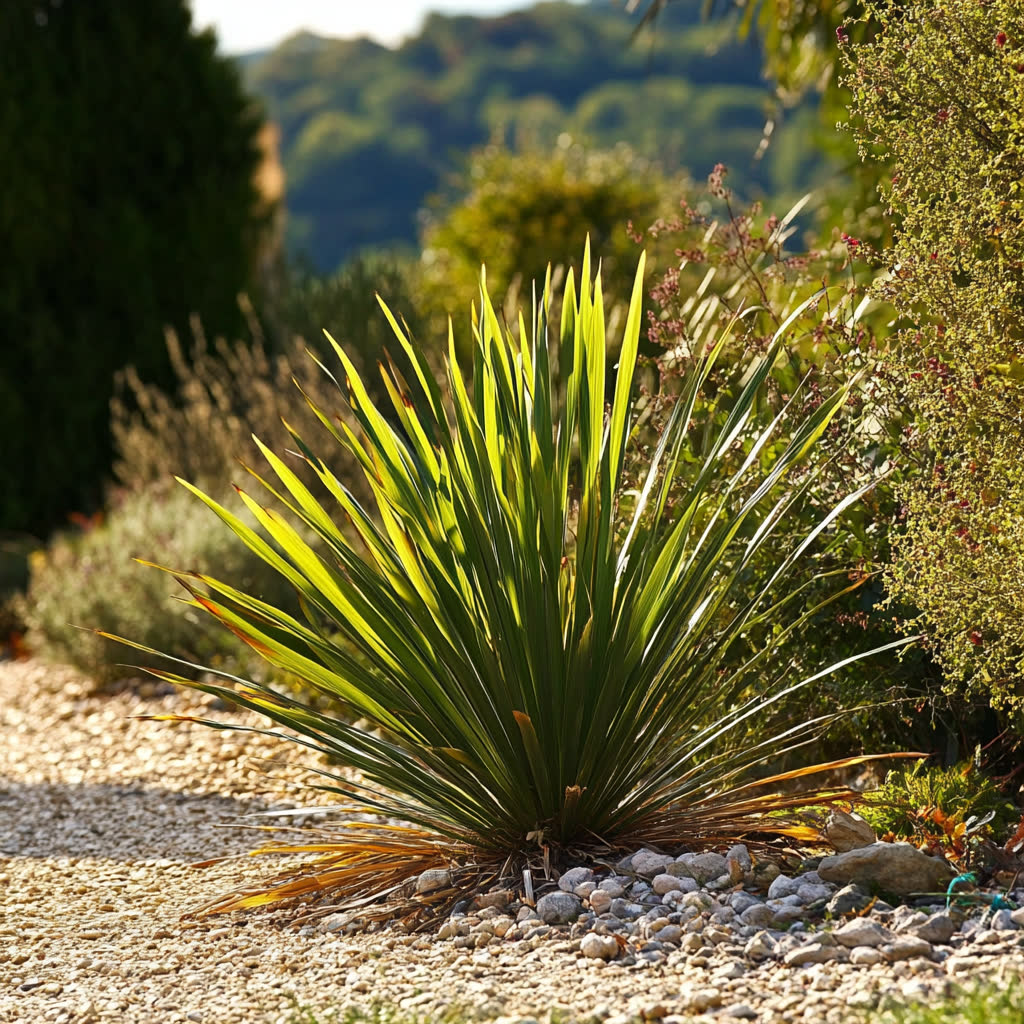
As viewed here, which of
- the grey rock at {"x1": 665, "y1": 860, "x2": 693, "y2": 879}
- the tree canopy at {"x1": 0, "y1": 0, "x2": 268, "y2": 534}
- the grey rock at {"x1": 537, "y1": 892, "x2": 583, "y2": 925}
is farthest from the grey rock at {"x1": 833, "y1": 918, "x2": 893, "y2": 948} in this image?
the tree canopy at {"x1": 0, "y1": 0, "x2": 268, "y2": 534}

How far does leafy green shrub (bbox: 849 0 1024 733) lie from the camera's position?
2783mm

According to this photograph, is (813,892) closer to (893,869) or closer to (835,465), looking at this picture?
(893,869)

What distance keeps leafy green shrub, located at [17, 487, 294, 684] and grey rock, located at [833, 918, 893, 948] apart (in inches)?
148

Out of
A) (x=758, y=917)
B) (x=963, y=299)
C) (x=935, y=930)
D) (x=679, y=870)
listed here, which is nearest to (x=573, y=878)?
(x=679, y=870)

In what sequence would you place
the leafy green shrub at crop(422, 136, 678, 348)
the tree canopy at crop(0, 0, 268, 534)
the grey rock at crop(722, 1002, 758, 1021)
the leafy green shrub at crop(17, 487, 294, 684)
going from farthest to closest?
1. the leafy green shrub at crop(422, 136, 678, 348)
2. the tree canopy at crop(0, 0, 268, 534)
3. the leafy green shrub at crop(17, 487, 294, 684)
4. the grey rock at crop(722, 1002, 758, 1021)

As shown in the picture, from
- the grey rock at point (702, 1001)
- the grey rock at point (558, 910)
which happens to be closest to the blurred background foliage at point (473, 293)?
the grey rock at point (558, 910)

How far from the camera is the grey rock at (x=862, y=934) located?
2.43 meters

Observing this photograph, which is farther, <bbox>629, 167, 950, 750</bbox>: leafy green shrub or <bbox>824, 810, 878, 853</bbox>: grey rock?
<bbox>629, 167, 950, 750</bbox>: leafy green shrub

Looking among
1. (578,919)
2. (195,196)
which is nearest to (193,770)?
(578,919)

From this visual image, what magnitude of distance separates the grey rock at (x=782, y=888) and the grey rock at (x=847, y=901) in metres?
0.09

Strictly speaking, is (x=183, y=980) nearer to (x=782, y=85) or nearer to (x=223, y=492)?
(x=223, y=492)

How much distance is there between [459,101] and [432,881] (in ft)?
192

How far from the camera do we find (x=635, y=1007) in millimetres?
2254

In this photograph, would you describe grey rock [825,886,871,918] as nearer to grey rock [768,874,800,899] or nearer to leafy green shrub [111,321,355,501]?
grey rock [768,874,800,899]
